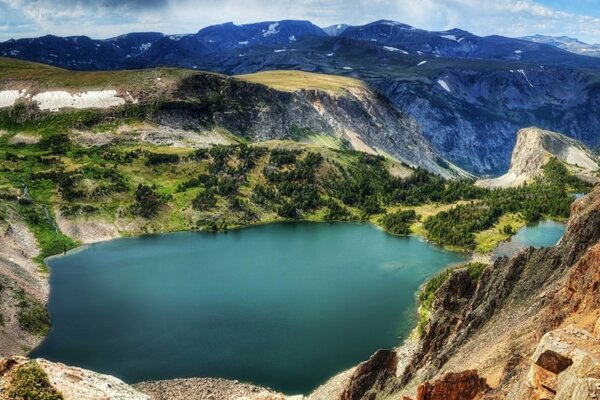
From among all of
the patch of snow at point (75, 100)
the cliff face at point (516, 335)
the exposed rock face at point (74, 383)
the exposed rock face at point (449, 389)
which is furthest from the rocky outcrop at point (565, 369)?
the patch of snow at point (75, 100)

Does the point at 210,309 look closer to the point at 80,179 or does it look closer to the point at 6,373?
the point at 6,373

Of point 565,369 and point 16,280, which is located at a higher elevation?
point 565,369

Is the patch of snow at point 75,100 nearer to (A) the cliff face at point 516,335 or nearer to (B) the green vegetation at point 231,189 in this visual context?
(B) the green vegetation at point 231,189

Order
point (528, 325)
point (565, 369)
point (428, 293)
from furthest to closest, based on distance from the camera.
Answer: point (428, 293)
point (528, 325)
point (565, 369)

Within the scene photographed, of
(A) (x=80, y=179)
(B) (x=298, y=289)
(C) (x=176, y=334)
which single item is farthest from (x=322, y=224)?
(C) (x=176, y=334)

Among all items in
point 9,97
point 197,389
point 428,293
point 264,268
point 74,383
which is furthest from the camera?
point 9,97

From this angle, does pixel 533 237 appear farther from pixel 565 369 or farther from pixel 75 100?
pixel 75 100

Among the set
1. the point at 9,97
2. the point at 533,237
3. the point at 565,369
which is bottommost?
the point at 533,237

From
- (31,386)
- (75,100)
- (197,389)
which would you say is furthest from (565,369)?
(75,100)
